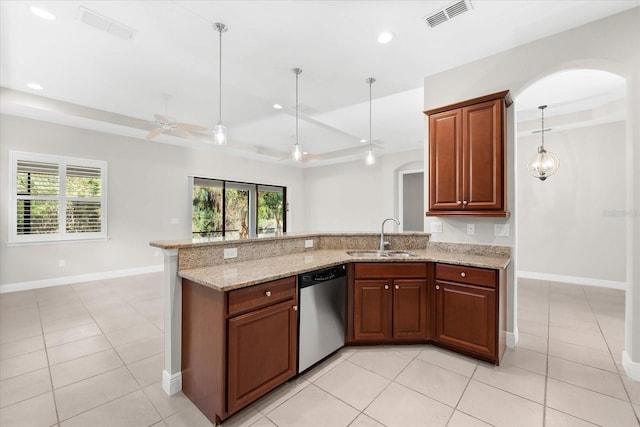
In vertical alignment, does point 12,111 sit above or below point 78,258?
above

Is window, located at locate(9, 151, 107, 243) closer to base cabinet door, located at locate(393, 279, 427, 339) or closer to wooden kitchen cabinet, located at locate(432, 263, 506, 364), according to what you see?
base cabinet door, located at locate(393, 279, 427, 339)

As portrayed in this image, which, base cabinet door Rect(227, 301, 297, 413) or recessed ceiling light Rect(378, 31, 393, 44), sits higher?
recessed ceiling light Rect(378, 31, 393, 44)

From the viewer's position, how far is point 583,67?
2.54 m

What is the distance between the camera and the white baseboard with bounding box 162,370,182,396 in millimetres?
2027

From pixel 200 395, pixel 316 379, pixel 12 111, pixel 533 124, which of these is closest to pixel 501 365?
pixel 316 379

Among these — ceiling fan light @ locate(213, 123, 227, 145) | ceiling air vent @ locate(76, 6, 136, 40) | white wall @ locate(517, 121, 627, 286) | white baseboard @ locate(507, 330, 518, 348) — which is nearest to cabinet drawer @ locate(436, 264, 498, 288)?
white baseboard @ locate(507, 330, 518, 348)

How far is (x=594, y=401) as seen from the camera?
1.93 m

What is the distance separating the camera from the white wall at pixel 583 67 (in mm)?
2205

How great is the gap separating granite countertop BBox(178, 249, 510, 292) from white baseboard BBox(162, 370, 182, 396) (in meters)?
0.76

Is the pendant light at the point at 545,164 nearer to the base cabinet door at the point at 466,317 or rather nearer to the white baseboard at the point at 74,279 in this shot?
the base cabinet door at the point at 466,317

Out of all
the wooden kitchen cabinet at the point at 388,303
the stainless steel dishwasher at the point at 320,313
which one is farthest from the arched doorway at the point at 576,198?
the stainless steel dishwasher at the point at 320,313

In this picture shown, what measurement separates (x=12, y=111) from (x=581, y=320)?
8.33m

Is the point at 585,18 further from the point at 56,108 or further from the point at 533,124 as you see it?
the point at 56,108

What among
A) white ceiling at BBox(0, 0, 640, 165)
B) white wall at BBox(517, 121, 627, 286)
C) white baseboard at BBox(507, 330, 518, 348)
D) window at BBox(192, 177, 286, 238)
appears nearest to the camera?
white ceiling at BBox(0, 0, 640, 165)
